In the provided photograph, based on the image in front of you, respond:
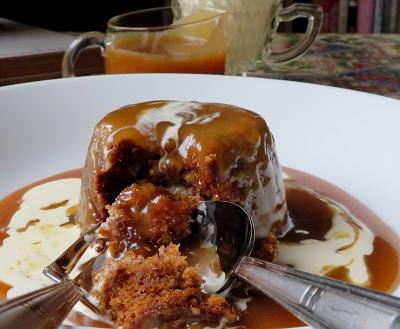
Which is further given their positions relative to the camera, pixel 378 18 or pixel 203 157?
pixel 378 18

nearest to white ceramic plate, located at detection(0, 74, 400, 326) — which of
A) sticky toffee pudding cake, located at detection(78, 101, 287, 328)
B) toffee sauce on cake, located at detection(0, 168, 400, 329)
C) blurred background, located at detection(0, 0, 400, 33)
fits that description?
toffee sauce on cake, located at detection(0, 168, 400, 329)

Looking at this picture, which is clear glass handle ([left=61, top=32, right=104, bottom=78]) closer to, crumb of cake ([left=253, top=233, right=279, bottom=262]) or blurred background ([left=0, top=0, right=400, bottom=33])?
crumb of cake ([left=253, top=233, right=279, bottom=262])

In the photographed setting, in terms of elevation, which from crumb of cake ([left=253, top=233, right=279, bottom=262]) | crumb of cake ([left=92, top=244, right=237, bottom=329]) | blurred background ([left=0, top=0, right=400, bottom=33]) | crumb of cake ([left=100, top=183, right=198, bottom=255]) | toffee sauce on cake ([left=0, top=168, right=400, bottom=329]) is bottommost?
blurred background ([left=0, top=0, right=400, bottom=33])

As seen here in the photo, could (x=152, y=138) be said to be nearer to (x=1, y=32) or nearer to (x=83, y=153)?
(x=83, y=153)

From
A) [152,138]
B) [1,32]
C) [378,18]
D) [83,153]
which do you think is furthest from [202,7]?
[378,18]

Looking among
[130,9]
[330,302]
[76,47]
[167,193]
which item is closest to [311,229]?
[167,193]

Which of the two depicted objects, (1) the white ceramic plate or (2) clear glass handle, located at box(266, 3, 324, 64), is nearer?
(1) the white ceramic plate

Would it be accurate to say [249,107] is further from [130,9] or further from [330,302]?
[130,9]
